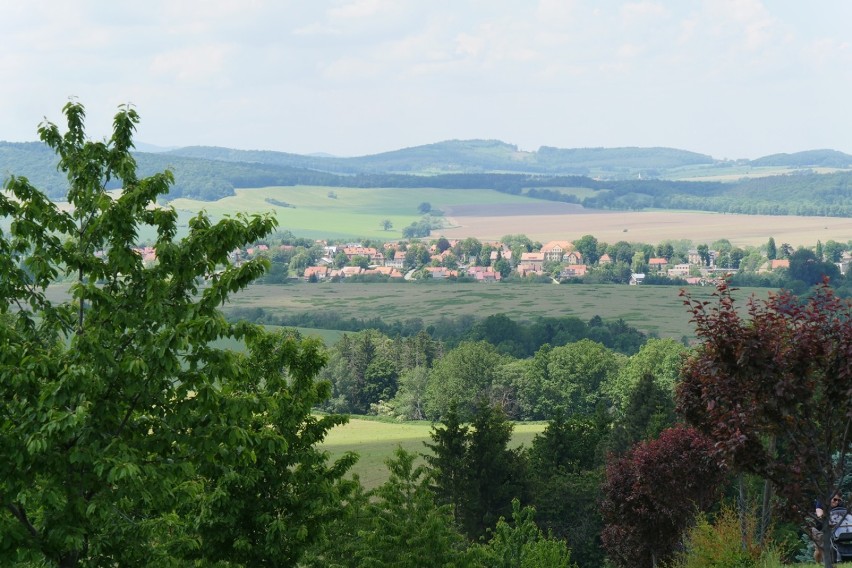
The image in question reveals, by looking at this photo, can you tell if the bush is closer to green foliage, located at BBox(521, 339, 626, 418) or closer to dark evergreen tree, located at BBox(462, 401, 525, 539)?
dark evergreen tree, located at BBox(462, 401, 525, 539)

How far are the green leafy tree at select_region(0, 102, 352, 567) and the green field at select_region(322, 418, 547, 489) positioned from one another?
5614cm

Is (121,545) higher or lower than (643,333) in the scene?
higher

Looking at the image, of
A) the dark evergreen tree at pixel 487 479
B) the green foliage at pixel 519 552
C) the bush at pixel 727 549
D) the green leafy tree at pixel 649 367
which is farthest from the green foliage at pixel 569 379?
the bush at pixel 727 549

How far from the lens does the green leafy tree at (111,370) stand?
11227 mm

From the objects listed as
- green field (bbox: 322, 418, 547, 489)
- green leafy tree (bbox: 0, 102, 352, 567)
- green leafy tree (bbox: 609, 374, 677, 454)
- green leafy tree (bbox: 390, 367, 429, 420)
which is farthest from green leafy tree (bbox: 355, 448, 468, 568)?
green leafy tree (bbox: 390, 367, 429, 420)

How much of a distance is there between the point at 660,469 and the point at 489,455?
2677cm

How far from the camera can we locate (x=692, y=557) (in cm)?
2325

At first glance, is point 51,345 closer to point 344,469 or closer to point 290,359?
point 290,359

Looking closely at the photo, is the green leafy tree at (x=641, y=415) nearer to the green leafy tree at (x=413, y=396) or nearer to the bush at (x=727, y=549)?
the bush at (x=727, y=549)

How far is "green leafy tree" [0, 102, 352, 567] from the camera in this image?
11.2 meters

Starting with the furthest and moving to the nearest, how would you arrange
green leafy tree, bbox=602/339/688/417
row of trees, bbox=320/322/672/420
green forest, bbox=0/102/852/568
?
row of trees, bbox=320/322/672/420
green leafy tree, bbox=602/339/688/417
green forest, bbox=0/102/852/568

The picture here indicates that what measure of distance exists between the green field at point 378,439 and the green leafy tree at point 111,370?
184 feet

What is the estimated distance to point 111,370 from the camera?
1170 centimetres

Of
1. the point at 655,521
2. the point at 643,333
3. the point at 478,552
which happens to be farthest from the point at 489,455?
the point at 643,333
